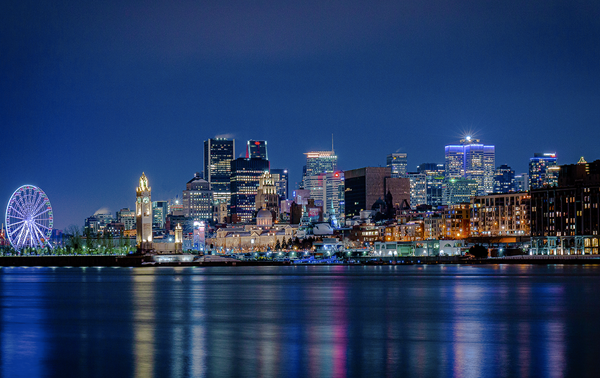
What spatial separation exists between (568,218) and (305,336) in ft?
541

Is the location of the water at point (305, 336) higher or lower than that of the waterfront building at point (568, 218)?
lower

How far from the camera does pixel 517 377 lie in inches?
942

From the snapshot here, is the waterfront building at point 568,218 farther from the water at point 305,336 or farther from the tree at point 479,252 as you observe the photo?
the water at point 305,336

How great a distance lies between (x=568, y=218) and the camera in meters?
188

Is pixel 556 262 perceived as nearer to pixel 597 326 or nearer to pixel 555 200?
pixel 555 200

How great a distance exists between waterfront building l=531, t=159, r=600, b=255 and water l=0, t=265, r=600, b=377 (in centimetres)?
12556

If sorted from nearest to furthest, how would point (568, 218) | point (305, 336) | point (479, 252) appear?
point (305, 336) < point (568, 218) < point (479, 252)

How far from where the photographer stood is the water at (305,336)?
2603 centimetres

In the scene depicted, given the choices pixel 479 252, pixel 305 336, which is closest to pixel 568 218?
pixel 479 252

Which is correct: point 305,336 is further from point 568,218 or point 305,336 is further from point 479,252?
point 568,218

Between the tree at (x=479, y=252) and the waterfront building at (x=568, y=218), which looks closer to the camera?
the waterfront building at (x=568, y=218)

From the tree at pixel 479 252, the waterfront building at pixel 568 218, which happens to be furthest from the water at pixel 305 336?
the tree at pixel 479 252

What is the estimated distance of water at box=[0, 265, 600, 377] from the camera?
2603 cm

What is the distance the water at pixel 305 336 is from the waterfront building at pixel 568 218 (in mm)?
125556
